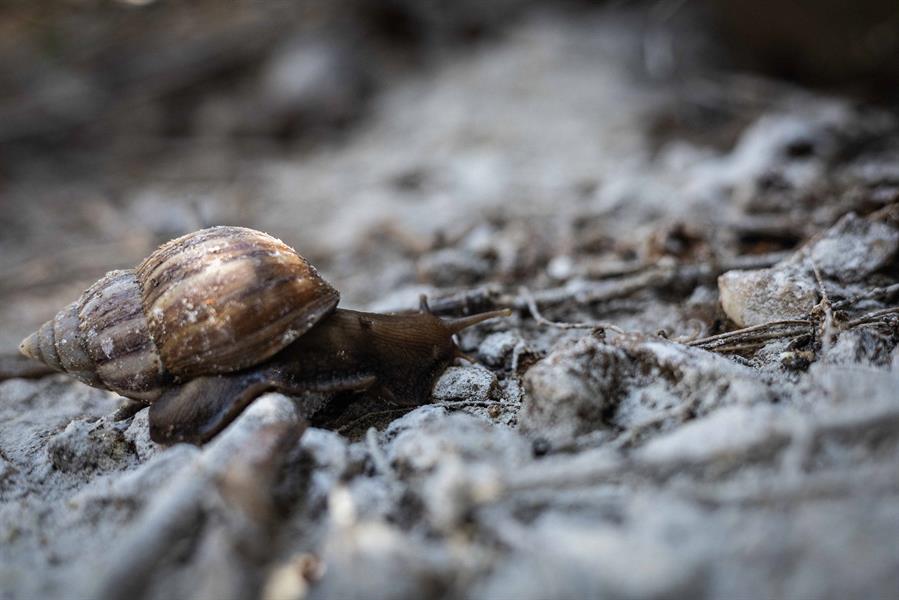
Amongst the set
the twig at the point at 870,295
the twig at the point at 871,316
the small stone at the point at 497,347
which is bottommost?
the twig at the point at 871,316

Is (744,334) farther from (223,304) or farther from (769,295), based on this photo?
(223,304)

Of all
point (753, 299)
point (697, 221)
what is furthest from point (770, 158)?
point (753, 299)

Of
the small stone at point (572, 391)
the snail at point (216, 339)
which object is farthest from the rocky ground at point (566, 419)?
the snail at point (216, 339)

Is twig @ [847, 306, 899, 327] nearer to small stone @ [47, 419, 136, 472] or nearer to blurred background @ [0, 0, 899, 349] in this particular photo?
A: blurred background @ [0, 0, 899, 349]

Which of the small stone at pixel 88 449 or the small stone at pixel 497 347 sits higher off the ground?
the small stone at pixel 88 449

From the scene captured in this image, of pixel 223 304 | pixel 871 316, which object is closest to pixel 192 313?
pixel 223 304

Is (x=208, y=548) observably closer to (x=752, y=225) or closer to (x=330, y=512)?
(x=330, y=512)

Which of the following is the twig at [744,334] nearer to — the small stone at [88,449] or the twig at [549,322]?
the twig at [549,322]

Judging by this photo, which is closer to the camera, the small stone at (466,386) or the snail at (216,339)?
the snail at (216,339)
